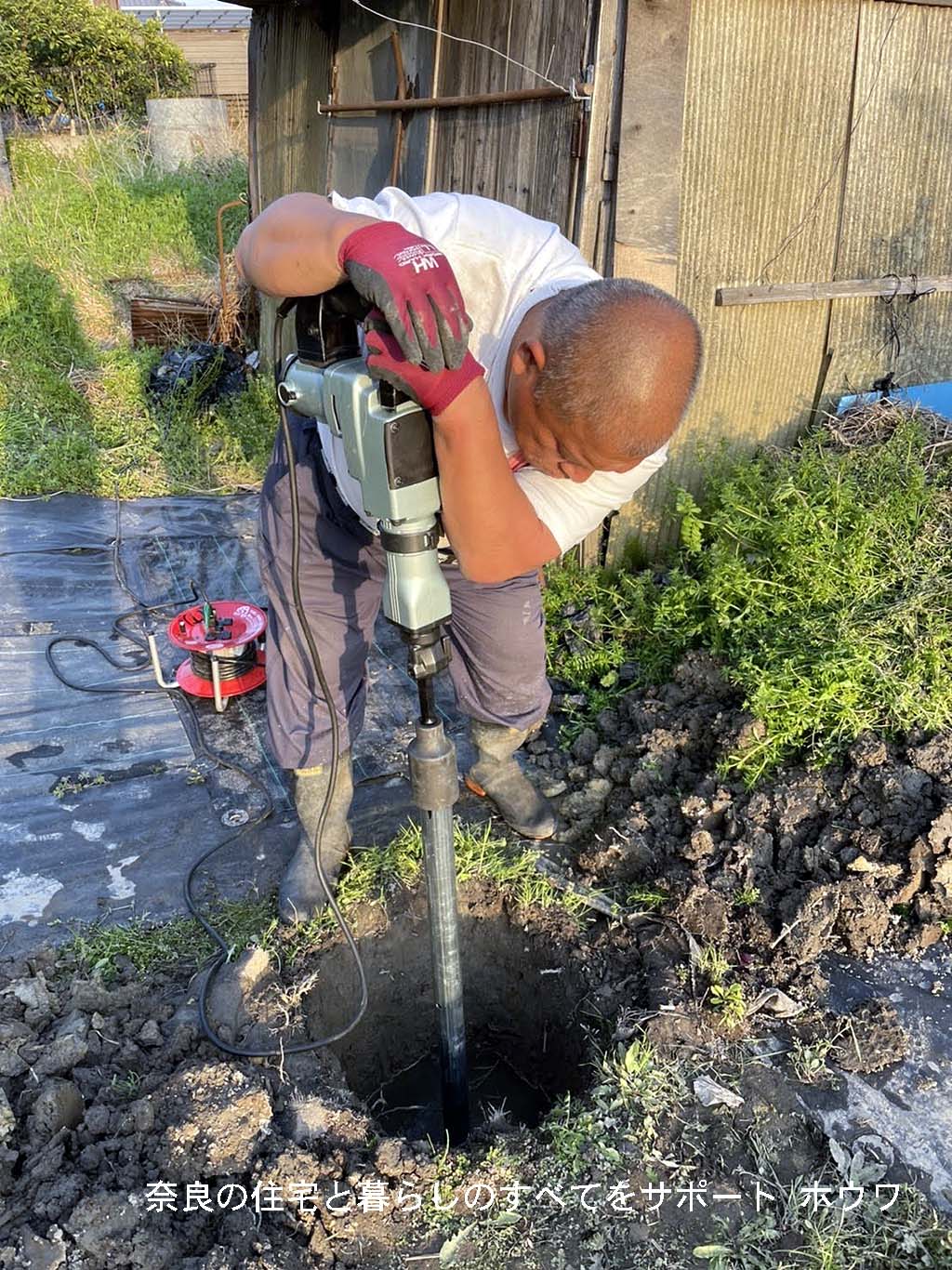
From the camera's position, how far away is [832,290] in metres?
4.04

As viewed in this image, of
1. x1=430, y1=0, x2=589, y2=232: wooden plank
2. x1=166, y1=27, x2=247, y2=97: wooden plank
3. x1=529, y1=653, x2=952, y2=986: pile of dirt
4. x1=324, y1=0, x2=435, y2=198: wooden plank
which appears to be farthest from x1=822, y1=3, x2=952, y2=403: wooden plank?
x1=166, y1=27, x2=247, y2=97: wooden plank

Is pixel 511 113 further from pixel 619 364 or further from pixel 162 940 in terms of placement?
pixel 162 940

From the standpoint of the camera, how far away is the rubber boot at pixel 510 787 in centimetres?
295

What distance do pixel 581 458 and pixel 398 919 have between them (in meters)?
1.44

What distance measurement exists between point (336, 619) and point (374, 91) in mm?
3649

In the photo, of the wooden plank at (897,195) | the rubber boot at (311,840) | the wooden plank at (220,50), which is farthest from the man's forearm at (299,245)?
the wooden plank at (220,50)

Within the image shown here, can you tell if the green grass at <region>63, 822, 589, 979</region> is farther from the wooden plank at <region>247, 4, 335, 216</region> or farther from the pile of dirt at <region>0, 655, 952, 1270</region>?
the wooden plank at <region>247, 4, 335, 216</region>

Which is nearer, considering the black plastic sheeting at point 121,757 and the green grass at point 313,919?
the green grass at point 313,919

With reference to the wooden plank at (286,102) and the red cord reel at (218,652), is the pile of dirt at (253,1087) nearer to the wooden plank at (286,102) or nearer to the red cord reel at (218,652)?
the red cord reel at (218,652)

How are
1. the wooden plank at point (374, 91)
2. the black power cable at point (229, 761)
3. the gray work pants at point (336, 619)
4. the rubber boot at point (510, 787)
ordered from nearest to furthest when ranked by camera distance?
the black power cable at point (229, 761) < the gray work pants at point (336, 619) < the rubber boot at point (510, 787) < the wooden plank at point (374, 91)

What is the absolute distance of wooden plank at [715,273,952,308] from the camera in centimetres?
382

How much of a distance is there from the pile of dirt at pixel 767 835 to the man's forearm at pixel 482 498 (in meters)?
1.11

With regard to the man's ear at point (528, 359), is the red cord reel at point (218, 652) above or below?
below

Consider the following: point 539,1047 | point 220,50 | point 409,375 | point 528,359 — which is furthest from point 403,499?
point 220,50
